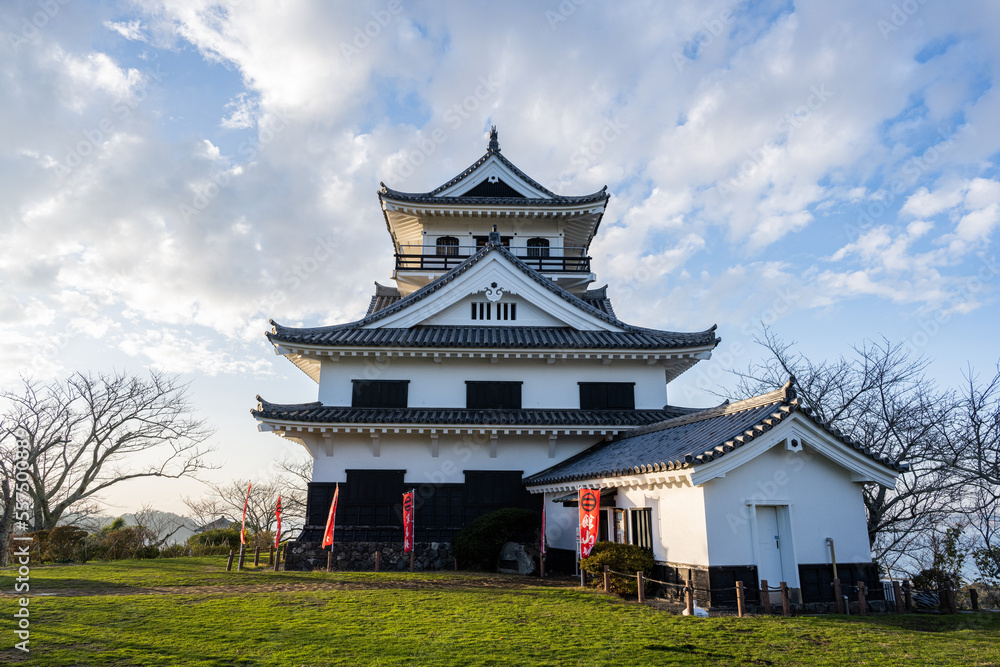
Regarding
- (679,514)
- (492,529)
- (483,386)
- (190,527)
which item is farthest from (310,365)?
(190,527)

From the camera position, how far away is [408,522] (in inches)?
675

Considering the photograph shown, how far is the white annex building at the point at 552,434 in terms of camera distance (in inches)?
443

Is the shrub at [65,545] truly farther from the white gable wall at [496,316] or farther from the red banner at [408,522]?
the white gable wall at [496,316]

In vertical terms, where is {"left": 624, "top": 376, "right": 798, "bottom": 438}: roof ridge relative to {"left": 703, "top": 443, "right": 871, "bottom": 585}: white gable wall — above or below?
above

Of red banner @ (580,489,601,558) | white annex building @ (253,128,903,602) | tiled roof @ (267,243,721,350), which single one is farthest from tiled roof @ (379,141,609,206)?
red banner @ (580,489,601,558)

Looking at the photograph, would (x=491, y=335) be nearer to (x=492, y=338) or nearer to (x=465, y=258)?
(x=492, y=338)

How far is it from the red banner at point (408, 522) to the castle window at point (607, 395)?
Result: 692cm

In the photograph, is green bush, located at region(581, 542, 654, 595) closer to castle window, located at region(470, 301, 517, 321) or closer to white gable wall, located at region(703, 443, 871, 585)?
white gable wall, located at region(703, 443, 871, 585)

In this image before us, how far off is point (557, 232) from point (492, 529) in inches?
607

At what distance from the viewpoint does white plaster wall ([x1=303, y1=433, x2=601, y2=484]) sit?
18906mm

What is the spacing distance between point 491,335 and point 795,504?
1173 cm

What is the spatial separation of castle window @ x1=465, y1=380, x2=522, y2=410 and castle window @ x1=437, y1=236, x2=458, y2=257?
880 centimetres

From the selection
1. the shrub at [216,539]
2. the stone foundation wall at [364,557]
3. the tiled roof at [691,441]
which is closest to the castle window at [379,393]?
the stone foundation wall at [364,557]

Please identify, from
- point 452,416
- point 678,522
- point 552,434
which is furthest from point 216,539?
point 678,522
